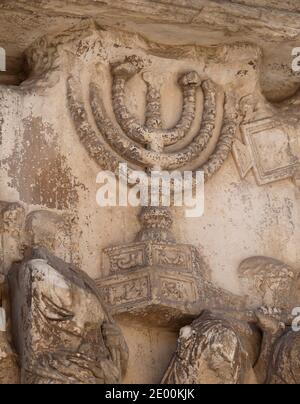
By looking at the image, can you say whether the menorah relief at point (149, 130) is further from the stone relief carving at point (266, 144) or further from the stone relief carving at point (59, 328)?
the stone relief carving at point (59, 328)

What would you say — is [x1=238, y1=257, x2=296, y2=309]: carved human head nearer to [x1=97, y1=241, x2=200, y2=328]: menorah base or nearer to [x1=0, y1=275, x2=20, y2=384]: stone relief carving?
[x1=97, y1=241, x2=200, y2=328]: menorah base

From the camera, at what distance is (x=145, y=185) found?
308 inches

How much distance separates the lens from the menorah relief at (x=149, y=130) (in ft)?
25.6

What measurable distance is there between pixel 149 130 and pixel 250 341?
1.31 meters

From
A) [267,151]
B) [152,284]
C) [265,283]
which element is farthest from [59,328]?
[267,151]

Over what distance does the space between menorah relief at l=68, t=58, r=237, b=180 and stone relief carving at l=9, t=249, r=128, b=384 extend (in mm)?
860

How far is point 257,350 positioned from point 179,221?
0.85 meters

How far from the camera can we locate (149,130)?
A: 7.91 metres

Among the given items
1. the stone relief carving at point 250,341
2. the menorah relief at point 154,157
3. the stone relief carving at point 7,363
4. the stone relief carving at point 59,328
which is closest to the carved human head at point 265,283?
the stone relief carving at point 250,341

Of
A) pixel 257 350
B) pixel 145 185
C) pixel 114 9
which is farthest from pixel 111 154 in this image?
pixel 257 350

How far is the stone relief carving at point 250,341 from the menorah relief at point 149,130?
0.70 metres

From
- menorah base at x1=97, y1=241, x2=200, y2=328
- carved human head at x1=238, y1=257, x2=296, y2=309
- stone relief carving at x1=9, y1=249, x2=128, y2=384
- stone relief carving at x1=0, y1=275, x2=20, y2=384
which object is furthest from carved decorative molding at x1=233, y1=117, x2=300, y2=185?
stone relief carving at x1=0, y1=275, x2=20, y2=384
